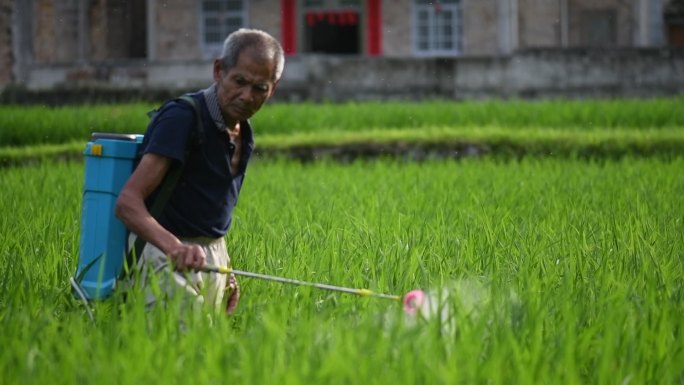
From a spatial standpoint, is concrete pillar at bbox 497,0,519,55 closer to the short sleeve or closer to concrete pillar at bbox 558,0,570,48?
concrete pillar at bbox 558,0,570,48

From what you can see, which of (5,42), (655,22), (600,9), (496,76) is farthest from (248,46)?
(600,9)

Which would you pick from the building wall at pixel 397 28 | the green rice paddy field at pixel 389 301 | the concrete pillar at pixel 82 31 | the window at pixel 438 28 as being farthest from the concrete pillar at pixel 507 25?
the green rice paddy field at pixel 389 301

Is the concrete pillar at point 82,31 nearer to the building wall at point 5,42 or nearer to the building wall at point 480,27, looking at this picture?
the building wall at point 5,42

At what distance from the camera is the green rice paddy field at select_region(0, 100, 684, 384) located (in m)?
2.22

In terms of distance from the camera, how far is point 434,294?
280cm

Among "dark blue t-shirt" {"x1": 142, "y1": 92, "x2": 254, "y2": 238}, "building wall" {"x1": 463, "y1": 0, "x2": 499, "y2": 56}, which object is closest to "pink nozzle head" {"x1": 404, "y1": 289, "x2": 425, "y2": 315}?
"dark blue t-shirt" {"x1": 142, "y1": 92, "x2": 254, "y2": 238}

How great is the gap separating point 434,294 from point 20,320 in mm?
959

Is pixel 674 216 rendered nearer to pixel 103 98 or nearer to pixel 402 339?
pixel 402 339

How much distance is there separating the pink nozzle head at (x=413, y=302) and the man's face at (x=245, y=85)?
690mm

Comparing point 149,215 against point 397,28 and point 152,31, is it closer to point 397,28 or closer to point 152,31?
point 152,31

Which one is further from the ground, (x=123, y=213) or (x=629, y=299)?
(x=123, y=213)

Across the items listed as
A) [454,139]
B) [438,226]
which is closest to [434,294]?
[438,226]

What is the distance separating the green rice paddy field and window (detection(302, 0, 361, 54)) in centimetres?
1294

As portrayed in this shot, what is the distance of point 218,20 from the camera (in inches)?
767
